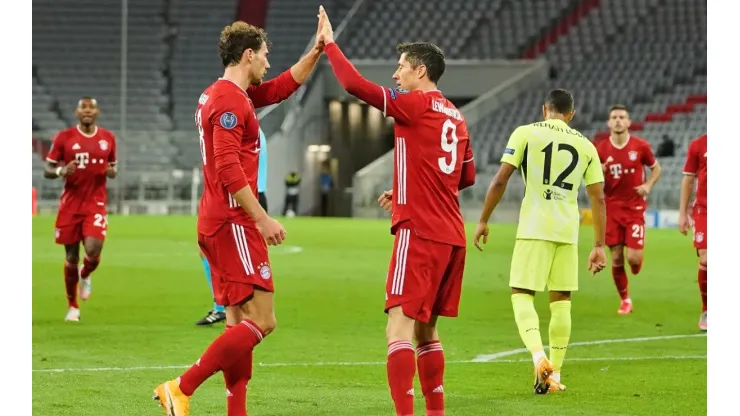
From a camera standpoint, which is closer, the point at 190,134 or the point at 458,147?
the point at 458,147

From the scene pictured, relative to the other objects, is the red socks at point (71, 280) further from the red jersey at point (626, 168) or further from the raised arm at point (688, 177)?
the raised arm at point (688, 177)

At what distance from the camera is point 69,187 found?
11.5 meters

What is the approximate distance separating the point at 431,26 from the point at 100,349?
32.5m

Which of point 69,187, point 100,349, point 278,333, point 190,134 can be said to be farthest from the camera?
point 190,134

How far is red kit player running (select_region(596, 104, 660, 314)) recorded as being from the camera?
1252 centimetres

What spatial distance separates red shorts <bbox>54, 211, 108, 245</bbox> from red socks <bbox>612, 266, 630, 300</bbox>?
5.32 m

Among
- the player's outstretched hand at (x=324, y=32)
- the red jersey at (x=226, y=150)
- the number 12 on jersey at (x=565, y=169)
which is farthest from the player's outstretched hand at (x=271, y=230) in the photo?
the number 12 on jersey at (x=565, y=169)

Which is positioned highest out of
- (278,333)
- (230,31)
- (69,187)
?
(230,31)

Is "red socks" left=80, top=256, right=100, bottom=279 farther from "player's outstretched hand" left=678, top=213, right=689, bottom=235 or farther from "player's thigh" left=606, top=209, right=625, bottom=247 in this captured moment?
"player's outstretched hand" left=678, top=213, right=689, bottom=235

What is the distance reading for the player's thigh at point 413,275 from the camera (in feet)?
19.1

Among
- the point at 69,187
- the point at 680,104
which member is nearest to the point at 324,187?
the point at 680,104

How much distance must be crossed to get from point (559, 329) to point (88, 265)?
231 inches

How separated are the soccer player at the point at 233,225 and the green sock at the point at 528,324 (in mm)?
2122
